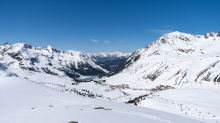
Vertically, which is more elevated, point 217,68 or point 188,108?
point 217,68

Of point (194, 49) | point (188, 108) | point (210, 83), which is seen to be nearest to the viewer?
point (188, 108)

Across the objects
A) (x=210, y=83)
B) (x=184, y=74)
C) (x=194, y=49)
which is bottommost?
(x=210, y=83)

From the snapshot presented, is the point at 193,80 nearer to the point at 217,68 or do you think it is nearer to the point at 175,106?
the point at 217,68

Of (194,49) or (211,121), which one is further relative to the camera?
(194,49)

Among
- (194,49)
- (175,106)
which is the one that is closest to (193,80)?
(175,106)

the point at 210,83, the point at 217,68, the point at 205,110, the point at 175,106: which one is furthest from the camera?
the point at 217,68

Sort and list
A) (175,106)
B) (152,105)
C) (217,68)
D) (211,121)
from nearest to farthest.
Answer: (211,121), (175,106), (152,105), (217,68)

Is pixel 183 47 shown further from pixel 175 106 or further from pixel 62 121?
pixel 62 121

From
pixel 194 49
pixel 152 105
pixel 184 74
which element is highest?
pixel 194 49

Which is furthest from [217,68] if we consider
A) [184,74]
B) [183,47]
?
[183,47]

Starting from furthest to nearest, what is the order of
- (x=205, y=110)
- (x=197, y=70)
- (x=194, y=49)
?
1. (x=194, y=49)
2. (x=197, y=70)
3. (x=205, y=110)
